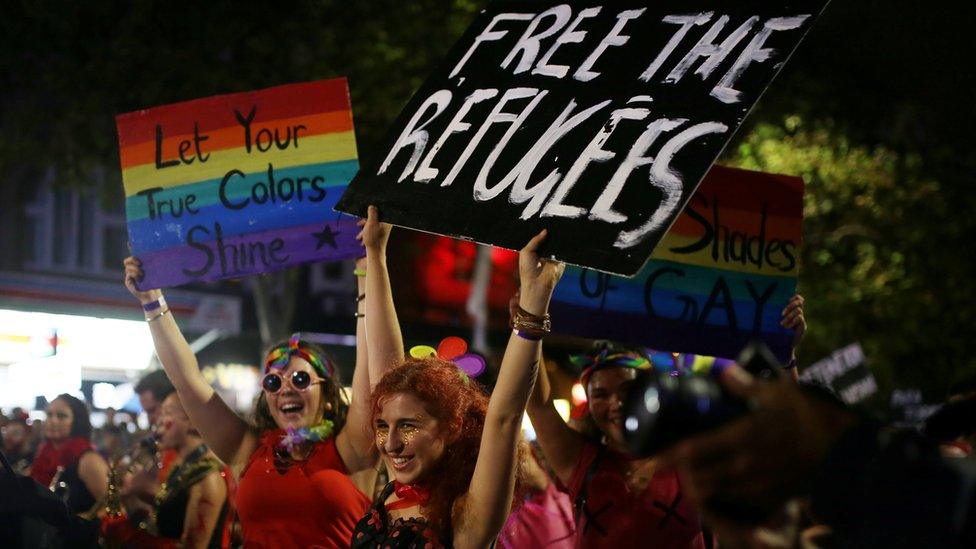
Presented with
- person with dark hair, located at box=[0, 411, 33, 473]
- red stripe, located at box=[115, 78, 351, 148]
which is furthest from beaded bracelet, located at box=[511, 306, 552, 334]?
person with dark hair, located at box=[0, 411, 33, 473]

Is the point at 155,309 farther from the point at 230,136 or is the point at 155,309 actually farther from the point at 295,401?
the point at 230,136

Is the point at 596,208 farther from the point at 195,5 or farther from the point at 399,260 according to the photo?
the point at 399,260

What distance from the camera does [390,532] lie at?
3373 mm

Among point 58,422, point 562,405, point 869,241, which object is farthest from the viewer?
point 869,241

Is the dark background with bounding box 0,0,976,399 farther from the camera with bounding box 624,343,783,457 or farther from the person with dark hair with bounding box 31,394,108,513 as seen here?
the camera with bounding box 624,343,783,457

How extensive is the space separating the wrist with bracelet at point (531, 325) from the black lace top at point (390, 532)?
652mm

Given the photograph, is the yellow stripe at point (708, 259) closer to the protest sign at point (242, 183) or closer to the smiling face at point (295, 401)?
the protest sign at point (242, 183)

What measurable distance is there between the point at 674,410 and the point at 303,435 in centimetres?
326

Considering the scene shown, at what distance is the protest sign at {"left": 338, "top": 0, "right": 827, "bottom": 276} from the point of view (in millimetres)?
3160

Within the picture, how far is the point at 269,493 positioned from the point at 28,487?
899 mm

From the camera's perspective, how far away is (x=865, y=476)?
1.64m

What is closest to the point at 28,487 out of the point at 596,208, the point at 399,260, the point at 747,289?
the point at 596,208

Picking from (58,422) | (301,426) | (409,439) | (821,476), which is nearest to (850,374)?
(58,422)

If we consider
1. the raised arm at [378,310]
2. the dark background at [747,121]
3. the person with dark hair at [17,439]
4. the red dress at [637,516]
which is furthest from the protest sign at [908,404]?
the raised arm at [378,310]
